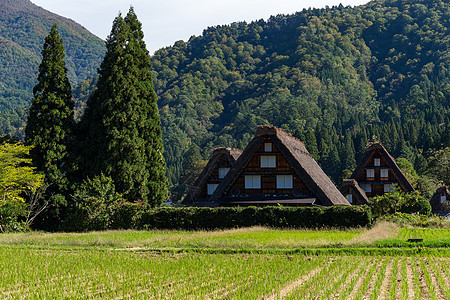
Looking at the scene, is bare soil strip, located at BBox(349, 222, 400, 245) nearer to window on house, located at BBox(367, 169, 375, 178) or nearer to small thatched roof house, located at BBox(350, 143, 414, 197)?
small thatched roof house, located at BBox(350, 143, 414, 197)

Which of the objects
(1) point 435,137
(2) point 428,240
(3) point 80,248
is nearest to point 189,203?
(3) point 80,248

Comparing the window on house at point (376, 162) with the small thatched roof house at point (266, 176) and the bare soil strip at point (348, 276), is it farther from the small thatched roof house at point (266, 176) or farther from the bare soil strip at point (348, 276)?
the bare soil strip at point (348, 276)

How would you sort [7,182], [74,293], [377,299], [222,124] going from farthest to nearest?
1. [222,124]
2. [7,182]
3. [74,293]
4. [377,299]

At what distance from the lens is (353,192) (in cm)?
5928

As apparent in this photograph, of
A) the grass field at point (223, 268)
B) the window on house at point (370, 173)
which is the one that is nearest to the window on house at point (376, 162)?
the window on house at point (370, 173)

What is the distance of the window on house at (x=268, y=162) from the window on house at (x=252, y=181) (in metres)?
0.99

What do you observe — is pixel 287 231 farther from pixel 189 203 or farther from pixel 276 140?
pixel 189 203

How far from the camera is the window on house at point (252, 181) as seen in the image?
40375mm

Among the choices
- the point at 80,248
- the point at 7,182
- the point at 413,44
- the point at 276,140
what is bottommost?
the point at 80,248

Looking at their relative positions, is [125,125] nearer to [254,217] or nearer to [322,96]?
[254,217]

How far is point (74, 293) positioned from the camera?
47.2ft

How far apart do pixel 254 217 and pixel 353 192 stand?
92.5 feet

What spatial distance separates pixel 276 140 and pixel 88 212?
14.3 m

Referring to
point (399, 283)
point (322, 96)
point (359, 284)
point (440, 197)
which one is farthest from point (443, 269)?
point (322, 96)
